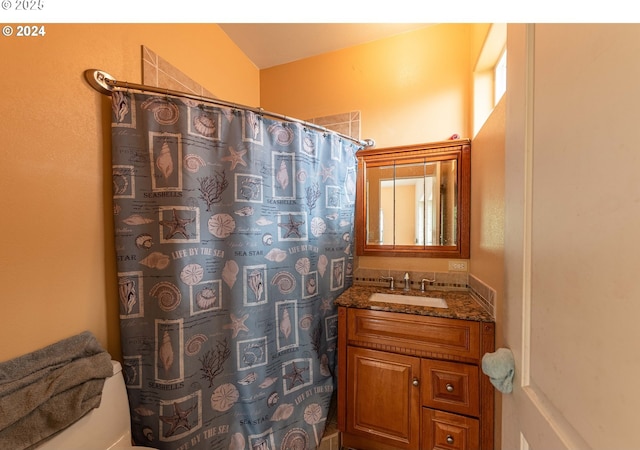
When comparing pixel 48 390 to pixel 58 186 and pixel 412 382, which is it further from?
pixel 412 382

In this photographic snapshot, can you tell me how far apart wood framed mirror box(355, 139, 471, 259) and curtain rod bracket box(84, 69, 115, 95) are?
1.46 metres

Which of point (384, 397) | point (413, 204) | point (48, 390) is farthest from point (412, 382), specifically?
point (48, 390)

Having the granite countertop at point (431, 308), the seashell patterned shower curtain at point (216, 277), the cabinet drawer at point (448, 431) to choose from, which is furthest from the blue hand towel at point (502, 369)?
the seashell patterned shower curtain at point (216, 277)

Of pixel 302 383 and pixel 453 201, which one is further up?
pixel 453 201

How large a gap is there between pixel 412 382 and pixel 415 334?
256 mm

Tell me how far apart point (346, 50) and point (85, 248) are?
2.08 meters

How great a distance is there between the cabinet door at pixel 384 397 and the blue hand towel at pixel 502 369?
2.20ft

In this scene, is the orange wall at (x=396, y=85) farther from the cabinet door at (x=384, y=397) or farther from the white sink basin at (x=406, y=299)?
the cabinet door at (x=384, y=397)

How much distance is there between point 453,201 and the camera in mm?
1533

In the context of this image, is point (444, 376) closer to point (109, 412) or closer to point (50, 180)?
point (109, 412)

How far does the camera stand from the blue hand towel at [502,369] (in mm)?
556

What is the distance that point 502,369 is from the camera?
56cm

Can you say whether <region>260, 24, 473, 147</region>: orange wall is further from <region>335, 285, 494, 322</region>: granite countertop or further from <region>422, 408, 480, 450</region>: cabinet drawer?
<region>422, 408, 480, 450</region>: cabinet drawer
